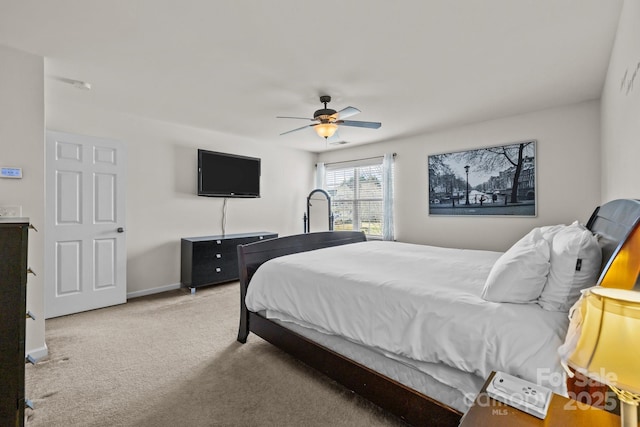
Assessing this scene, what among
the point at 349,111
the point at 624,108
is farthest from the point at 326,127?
the point at 624,108

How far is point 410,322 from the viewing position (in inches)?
63.3

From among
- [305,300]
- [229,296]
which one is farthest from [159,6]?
[229,296]

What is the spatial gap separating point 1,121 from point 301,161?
4462 mm

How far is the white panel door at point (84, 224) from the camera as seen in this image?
3287 millimetres

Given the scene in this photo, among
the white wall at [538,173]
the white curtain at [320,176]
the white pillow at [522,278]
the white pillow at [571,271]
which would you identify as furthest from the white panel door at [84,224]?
the white pillow at [571,271]

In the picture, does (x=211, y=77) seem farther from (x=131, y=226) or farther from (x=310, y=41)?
(x=131, y=226)

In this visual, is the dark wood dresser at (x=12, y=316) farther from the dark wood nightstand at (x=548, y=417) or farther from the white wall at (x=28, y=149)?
the dark wood nightstand at (x=548, y=417)

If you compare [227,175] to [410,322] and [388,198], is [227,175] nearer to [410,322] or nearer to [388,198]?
[388,198]

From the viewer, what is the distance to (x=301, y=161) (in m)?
6.27

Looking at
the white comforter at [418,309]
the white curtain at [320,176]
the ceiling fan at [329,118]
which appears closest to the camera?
the white comforter at [418,309]

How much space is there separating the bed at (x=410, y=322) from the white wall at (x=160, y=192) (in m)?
2.29

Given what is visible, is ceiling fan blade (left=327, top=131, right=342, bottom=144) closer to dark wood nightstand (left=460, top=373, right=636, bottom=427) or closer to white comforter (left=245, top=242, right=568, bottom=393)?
white comforter (left=245, top=242, right=568, bottom=393)

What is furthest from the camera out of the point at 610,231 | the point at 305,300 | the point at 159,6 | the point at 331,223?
the point at 331,223

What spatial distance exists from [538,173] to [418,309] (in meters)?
3.30
